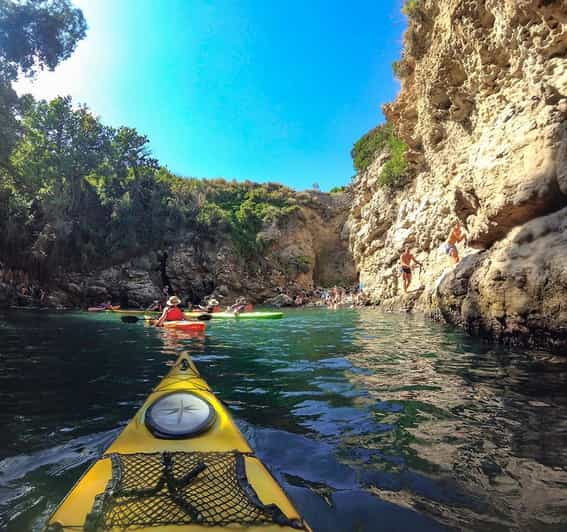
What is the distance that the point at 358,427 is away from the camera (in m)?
3.17

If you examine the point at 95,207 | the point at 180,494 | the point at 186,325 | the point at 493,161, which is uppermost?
the point at 95,207

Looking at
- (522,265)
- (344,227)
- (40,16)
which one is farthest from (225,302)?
(522,265)

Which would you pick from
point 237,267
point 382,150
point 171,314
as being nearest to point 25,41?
point 171,314

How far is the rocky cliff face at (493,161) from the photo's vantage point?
6148 millimetres

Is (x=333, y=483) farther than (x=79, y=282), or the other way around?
(x=79, y=282)

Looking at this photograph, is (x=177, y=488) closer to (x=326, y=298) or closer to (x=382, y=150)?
(x=382, y=150)

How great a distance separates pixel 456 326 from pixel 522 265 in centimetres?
347

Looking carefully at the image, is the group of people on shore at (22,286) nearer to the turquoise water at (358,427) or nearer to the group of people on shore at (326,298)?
the group of people on shore at (326,298)

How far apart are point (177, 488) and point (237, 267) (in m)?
30.8

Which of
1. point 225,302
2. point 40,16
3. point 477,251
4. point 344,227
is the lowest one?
point 225,302

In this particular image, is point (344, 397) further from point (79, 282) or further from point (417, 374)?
point (79, 282)

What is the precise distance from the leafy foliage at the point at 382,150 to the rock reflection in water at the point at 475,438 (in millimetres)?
16666

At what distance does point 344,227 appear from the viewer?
123 ft

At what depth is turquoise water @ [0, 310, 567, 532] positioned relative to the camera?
2.03m
